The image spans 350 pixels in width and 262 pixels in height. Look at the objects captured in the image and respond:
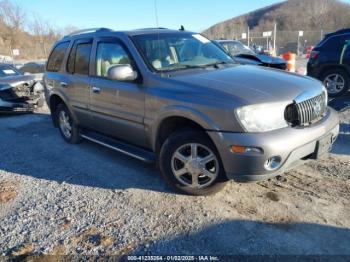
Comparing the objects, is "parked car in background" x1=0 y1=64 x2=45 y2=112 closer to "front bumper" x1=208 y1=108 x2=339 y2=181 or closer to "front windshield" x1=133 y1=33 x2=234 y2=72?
"front windshield" x1=133 y1=33 x2=234 y2=72

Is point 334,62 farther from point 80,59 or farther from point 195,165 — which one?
point 195,165

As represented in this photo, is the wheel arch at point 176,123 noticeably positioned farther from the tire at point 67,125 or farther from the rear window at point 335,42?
the rear window at point 335,42

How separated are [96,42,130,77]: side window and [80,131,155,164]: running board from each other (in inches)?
37.5

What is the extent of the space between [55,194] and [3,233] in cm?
88

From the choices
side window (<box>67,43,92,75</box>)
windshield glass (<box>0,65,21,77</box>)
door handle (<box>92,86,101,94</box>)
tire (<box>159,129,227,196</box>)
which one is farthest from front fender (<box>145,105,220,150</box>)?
windshield glass (<box>0,65,21,77</box>)

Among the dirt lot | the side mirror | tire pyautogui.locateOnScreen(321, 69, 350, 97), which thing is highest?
the side mirror

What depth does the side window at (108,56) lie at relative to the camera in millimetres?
4562

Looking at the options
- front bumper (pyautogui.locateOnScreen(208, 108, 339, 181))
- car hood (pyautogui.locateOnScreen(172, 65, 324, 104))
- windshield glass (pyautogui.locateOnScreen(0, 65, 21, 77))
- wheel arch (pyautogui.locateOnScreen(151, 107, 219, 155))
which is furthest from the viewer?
windshield glass (pyautogui.locateOnScreen(0, 65, 21, 77))

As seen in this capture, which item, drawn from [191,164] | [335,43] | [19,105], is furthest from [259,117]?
[19,105]

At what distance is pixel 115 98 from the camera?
183 inches

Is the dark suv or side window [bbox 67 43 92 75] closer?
side window [bbox 67 43 92 75]

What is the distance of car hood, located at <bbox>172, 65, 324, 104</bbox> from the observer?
3445 mm

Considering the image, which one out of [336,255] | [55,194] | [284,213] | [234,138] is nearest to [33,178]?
[55,194]

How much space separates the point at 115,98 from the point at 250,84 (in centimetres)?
185
